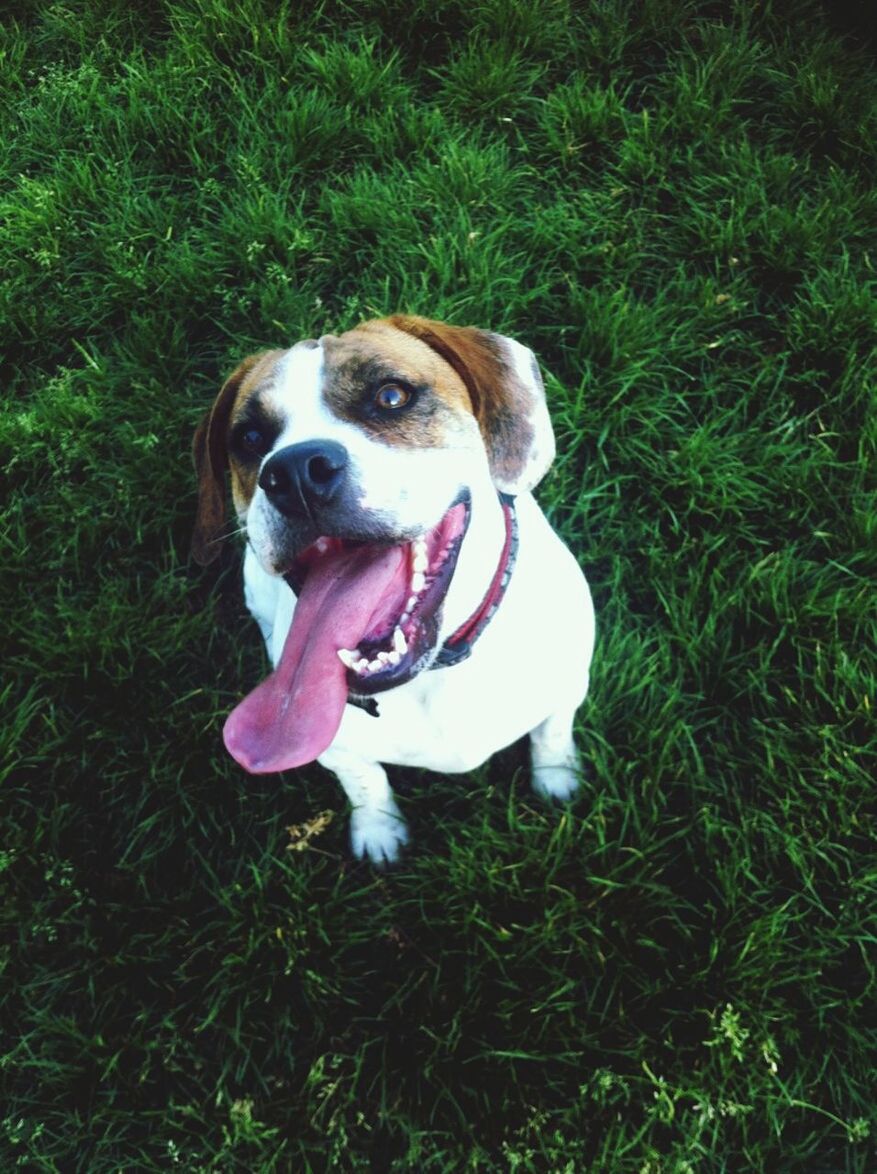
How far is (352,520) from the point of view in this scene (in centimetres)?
202

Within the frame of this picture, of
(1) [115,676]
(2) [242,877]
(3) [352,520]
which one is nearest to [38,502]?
(1) [115,676]

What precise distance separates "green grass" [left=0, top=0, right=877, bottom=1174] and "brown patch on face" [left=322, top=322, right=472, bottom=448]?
1.17 metres

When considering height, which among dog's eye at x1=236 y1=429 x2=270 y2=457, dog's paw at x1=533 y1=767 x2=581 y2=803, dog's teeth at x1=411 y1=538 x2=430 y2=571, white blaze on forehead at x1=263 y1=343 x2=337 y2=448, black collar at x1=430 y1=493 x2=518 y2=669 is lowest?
dog's paw at x1=533 y1=767 x2=581 y2=803

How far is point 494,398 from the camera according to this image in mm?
2389

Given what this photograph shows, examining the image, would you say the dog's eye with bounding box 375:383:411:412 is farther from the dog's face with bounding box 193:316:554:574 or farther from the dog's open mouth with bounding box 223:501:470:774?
the dog's open mouth with bounding box 223:501:470:774

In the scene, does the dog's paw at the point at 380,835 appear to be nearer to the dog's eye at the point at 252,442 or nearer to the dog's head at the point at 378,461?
the dog's head at the point at 378,461

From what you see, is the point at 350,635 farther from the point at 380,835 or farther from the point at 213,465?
the point at 380,835

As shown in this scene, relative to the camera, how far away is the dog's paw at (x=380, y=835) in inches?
115

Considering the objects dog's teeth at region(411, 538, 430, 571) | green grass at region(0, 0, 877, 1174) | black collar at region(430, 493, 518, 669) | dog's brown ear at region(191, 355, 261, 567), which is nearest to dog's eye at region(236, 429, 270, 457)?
dog's brown ear at region(191, 355, 261, 567)

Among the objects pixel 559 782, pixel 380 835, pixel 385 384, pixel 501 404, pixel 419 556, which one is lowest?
pixel 380 835

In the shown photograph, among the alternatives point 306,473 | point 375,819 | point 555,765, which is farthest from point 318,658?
point 555,765

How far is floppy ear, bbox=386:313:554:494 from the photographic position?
239 cm

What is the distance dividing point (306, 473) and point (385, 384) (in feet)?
1.18

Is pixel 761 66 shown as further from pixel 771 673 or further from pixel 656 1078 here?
pixel 656 1078
